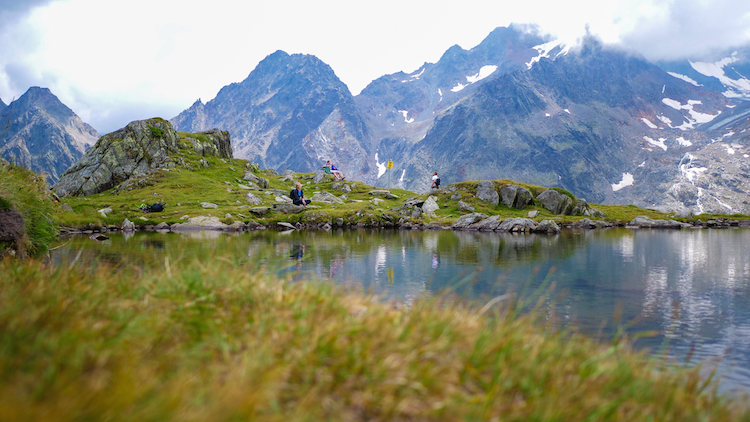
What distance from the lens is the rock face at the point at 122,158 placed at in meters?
75.6

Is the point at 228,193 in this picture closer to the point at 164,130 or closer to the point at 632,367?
the point at 164,130

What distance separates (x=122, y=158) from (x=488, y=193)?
257 ft

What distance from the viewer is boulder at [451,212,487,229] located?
231 feet

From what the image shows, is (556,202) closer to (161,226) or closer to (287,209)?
(287,209)

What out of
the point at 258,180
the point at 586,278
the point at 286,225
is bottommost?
the point at 586,278

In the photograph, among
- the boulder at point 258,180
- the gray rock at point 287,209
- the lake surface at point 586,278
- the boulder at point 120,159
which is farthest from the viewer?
the boulder at point 258,180

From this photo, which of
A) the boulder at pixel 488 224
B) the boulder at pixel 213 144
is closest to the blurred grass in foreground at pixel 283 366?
the boulder at pixel 488 224

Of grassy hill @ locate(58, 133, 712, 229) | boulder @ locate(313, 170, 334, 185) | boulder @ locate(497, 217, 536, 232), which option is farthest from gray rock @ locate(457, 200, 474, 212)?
boulder @ locate(313, 170, 334, 185)

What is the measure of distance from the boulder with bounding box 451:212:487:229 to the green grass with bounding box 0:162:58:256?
195ft

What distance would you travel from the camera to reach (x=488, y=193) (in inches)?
3420

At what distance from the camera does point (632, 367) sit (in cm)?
635

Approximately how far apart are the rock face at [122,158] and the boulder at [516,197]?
238ft

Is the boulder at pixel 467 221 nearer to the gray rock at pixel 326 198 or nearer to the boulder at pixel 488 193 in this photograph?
the boulder at pixel 488 193

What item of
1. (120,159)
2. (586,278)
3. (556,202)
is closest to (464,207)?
(556,202)
